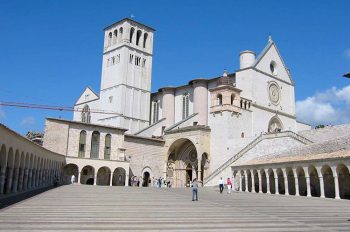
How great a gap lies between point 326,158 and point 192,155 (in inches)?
915

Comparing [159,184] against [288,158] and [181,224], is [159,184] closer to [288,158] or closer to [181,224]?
[288,158]

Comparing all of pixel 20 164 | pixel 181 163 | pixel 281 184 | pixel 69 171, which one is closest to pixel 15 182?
pixel 20 164

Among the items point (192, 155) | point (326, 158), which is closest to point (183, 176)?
point (192, 155)

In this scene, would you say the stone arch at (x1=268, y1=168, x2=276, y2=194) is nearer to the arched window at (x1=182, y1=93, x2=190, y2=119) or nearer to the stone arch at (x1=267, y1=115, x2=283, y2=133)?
the stone arch at (x1=267, y1=115, x2=283, y2=133)

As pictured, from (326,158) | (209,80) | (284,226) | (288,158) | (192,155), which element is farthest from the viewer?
(209,80)

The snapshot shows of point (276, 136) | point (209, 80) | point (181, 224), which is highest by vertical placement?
point (209, 80)

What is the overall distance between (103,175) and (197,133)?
11639 mm

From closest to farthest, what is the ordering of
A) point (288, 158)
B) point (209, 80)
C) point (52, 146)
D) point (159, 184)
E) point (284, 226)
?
point (284, 226) < point (288, 158) < point (52, 146) < point (159, 184) < point (209, 80)

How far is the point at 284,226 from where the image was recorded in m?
10.4

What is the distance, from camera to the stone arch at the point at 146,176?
45.9 m

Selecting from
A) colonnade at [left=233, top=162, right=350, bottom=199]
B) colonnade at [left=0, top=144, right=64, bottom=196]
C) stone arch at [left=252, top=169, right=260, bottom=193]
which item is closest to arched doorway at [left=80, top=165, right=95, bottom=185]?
colonnade at [left=0, top=144, right=64, bottom=196]

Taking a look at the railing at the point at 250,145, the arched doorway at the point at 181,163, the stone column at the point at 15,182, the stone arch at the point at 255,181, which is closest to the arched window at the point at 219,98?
the arched doorway at the point at 181,163

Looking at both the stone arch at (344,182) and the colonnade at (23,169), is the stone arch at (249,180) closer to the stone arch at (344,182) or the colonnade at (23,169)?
the stone arch at (344,182)

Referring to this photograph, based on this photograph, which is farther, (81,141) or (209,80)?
(209,80)
